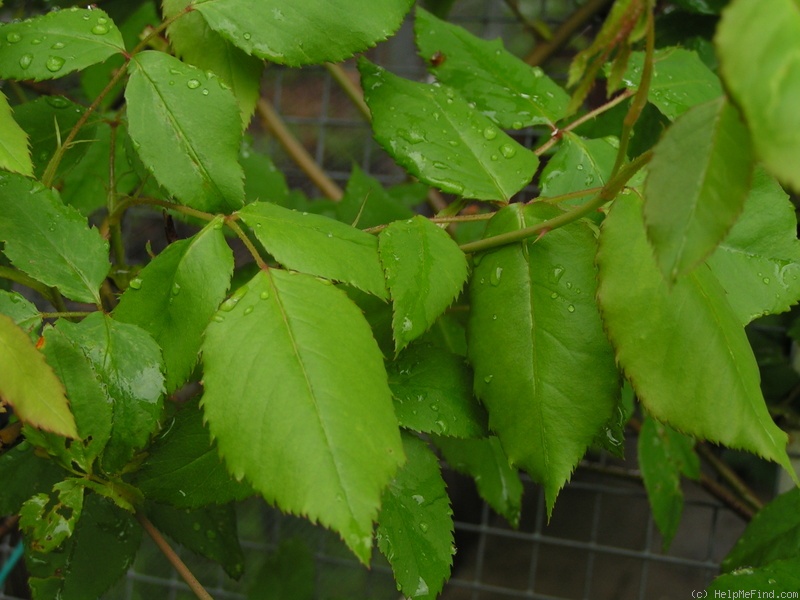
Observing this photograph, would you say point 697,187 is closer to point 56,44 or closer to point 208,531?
point 56,44

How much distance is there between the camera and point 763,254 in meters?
0.41

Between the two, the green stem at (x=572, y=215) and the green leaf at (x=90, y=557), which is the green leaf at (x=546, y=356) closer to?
the green stem at (x=572, y=215)

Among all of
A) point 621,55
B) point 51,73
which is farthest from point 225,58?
point 621,55

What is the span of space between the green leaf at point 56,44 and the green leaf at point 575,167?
241mm

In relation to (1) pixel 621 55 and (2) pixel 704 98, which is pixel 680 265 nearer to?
(1) pixel 621 55

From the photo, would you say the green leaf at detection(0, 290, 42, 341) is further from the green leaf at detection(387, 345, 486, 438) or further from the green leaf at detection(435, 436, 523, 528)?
the green leaf at detection(435, 436, 523, 528)

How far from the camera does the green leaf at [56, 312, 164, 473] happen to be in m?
0.34

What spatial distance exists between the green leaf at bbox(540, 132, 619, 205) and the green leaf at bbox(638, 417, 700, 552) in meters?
0.33

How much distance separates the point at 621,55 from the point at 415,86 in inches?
7.8

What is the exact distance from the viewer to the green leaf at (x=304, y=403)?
27 centimetres

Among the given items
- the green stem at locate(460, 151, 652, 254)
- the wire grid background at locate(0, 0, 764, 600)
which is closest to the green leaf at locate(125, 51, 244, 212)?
the green stem at locate(460, 151, 652, 254)

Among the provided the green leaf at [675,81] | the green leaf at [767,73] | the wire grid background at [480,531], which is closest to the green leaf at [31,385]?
the green leaf at [767,73]

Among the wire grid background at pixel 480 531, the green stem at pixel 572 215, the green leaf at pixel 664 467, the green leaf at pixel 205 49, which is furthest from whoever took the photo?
the wire grid background at pixel 480 531

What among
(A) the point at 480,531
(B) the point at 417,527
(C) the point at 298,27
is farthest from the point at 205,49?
(A) the point at 480,531
